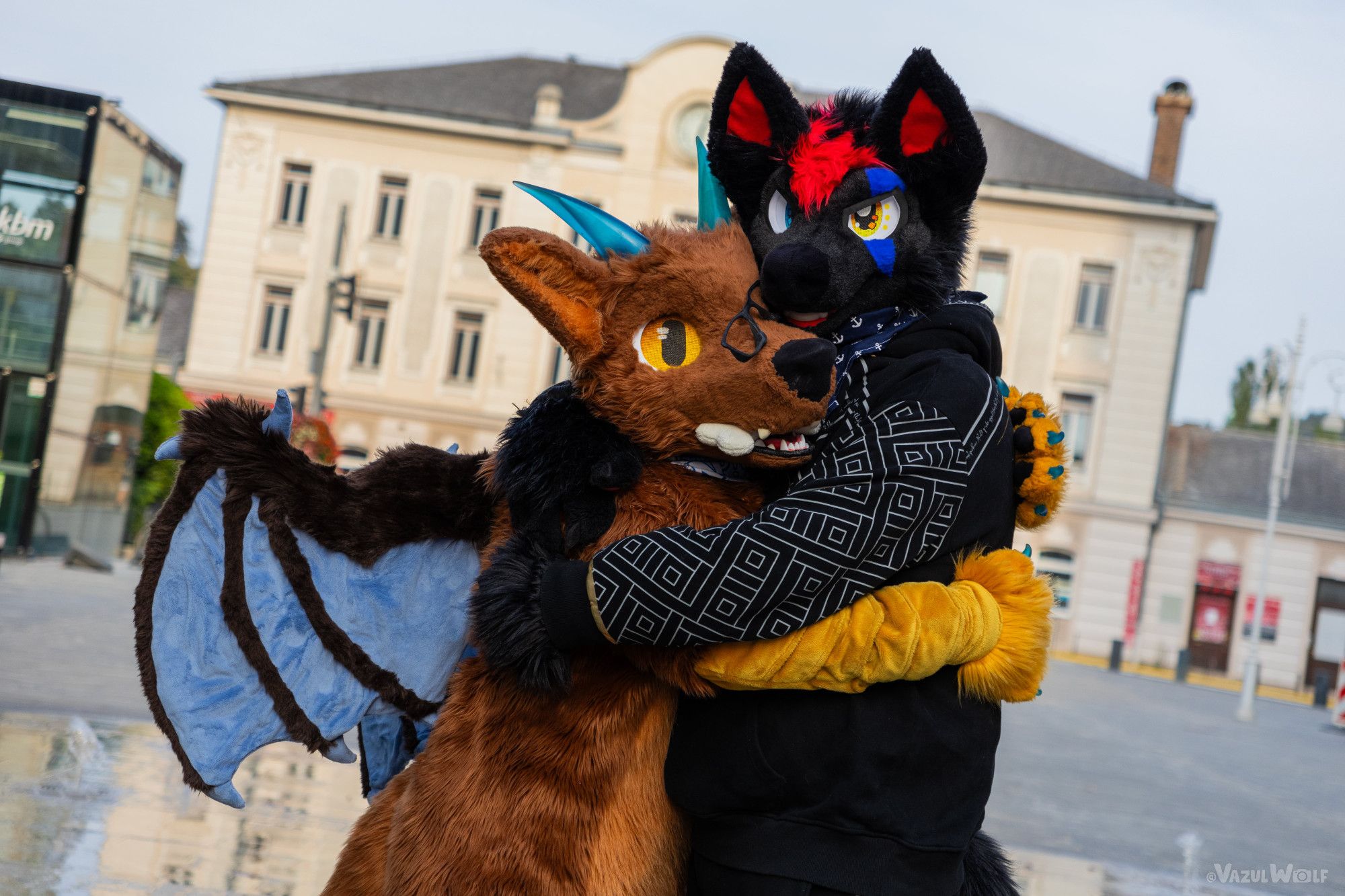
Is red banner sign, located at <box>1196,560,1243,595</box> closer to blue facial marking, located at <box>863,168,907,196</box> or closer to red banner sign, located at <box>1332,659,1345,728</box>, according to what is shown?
red banner sign, located at <box>1332,659,1345,728</box>

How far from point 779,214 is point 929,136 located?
0.28 meters

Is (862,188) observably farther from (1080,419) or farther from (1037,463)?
(1080,419)

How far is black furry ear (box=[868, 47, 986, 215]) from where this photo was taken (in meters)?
2.02

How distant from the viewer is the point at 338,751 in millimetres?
2176

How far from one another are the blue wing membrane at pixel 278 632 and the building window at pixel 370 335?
25967 millimetres

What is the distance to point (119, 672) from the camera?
8141 millimetres

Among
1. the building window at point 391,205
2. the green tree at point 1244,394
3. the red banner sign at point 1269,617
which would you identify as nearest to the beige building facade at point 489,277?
the building window at point 391,205

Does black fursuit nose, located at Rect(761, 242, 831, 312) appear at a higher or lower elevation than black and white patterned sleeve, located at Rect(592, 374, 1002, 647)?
higher

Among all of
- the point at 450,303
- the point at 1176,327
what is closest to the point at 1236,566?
the point at 1176,327

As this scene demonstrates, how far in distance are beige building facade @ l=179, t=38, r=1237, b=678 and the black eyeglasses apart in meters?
24.6

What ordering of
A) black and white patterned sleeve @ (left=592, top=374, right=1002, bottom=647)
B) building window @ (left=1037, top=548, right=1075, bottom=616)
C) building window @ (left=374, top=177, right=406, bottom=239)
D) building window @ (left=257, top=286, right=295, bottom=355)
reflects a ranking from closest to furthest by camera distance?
black and white patterned sleeve @ (left=592, top=374, right=1002, bottom=647)
building window @ (left=1037, top=548, right=1075, bottom=616)
building window @ (left=374, top=177, right=406, bottom=239)
building window @ (left=257, top=286, right=295, bottom=355)

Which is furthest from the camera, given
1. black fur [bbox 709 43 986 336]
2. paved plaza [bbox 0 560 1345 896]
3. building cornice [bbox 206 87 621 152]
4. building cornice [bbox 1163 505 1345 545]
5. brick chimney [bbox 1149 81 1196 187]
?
brick chimney [bbox 1149 81 1196 187]

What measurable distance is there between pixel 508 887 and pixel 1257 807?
8.80 m

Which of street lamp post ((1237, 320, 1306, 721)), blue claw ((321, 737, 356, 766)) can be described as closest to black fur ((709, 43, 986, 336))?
blue claw ((321, 737, 356, 766))
